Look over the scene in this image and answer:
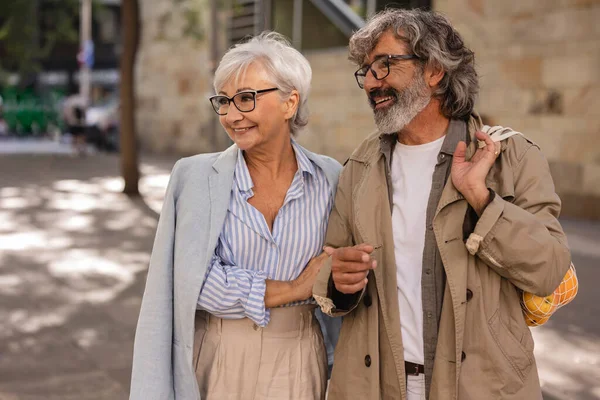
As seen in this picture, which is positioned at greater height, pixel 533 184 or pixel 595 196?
pixel 533 184

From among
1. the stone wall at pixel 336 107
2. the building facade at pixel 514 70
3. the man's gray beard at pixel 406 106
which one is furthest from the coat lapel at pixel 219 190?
the stone wall at pixel 336 107

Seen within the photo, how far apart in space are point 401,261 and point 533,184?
47 cm

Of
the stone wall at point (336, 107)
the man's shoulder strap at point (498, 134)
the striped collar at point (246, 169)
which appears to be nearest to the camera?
the man's shoulder strap at point (498, 134)

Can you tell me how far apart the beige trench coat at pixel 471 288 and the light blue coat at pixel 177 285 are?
44cm

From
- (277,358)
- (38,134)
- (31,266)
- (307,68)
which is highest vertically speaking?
(307,68)

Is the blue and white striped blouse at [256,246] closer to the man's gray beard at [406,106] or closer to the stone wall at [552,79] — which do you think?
the man's gray beard at [406,106]

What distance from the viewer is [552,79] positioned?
1109 cm

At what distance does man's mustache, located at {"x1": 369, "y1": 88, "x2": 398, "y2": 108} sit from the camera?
262 cm

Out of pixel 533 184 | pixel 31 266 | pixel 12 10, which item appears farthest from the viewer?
pixel 12 10

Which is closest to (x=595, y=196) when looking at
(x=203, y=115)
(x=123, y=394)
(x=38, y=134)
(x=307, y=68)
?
(x=123, y=394)

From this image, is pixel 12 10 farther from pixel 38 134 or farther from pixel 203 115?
pixel 38 134

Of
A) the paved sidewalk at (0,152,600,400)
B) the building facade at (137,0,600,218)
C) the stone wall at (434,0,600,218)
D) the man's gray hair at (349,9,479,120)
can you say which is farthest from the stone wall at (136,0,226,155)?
the man's gray hair at (349,9,479,120)

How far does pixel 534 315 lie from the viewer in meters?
2.41

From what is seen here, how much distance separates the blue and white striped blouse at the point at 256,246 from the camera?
2654mm
